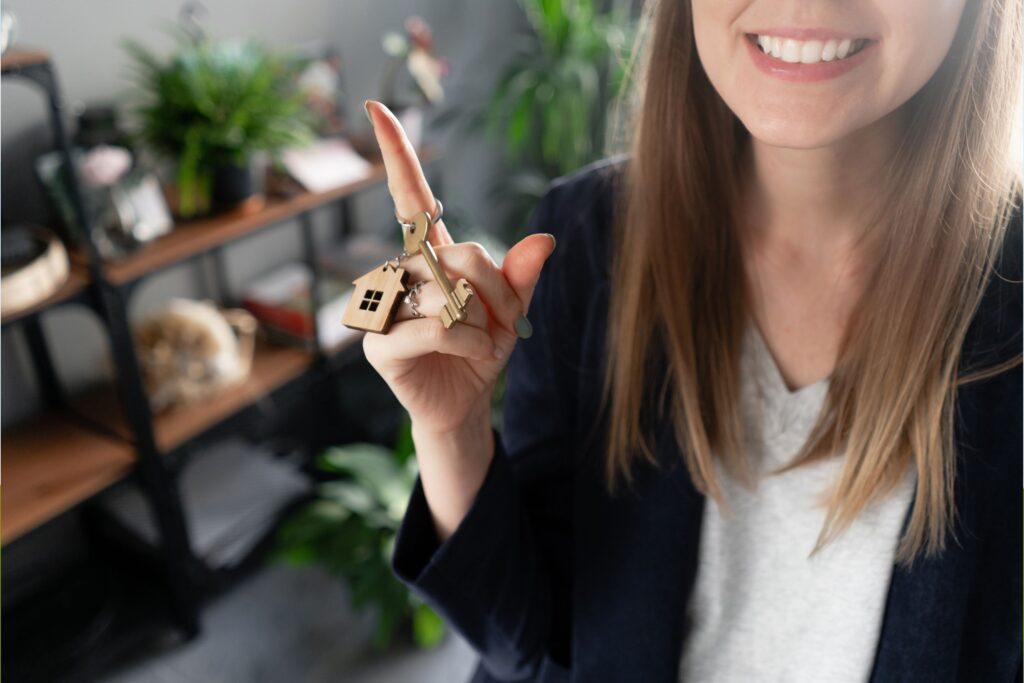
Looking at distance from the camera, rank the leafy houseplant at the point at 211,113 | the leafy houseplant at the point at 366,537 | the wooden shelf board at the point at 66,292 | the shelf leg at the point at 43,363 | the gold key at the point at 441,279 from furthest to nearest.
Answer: the leafy houseplant at the point at 366,537
the shelf leg at the point at 43,363
the leafy houseplant at the point at 211,113
the wooden shelf board at the point at 66,292
the gold key at the point at 441,279

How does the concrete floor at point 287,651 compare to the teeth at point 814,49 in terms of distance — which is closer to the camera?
the teeth at point 814,49

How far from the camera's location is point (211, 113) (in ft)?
5.08

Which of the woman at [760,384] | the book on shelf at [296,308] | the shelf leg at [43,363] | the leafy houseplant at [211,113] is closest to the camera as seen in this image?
the woman at [760,384]

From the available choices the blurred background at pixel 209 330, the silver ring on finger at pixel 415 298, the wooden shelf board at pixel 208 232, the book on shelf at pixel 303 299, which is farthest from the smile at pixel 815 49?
the book on shelf at pixel 303 299

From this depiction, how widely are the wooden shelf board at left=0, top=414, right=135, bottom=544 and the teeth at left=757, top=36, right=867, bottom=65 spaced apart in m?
1.49

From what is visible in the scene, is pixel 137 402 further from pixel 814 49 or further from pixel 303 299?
pixel 814 49

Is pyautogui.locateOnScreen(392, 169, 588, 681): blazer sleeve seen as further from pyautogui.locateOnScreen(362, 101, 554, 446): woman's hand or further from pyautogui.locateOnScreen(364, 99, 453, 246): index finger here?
pyautogui.locateOnScreen(364, 99, 453, 246): index finger

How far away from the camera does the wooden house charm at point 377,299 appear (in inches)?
23.0

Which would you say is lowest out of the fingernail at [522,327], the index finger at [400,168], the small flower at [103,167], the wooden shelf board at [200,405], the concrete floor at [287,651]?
the concrete floor at [287,651]

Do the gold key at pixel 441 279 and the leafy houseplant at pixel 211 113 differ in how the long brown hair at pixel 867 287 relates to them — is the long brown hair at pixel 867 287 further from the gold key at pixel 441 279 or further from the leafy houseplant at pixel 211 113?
the leafy houseplant at pixel 211 113

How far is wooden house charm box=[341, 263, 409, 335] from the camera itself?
1.91 ft

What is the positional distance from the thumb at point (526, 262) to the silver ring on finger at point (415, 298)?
0.07m

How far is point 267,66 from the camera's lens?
62.7 inches

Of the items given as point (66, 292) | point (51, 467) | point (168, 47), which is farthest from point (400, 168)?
point (168, 47)
